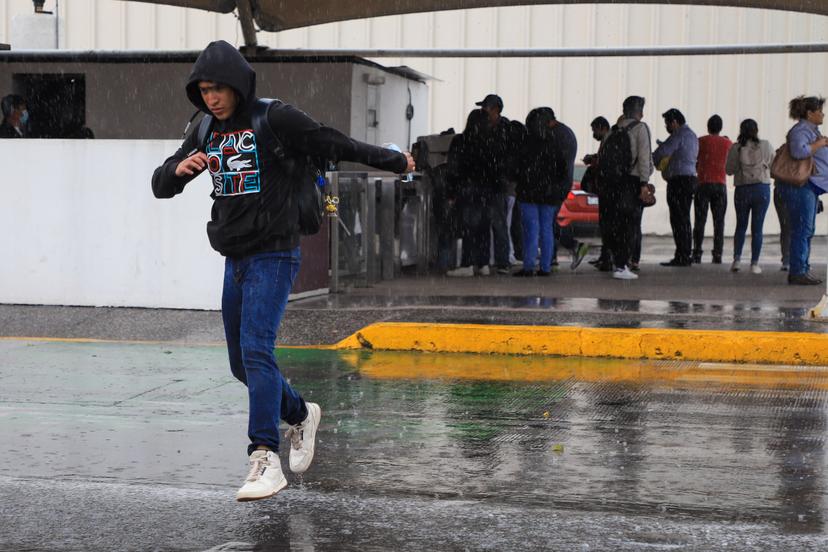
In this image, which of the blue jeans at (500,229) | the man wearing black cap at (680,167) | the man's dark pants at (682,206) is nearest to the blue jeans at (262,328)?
the blue jeans at (500,229)

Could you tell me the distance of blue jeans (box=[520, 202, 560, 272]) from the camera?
14977 millimetres

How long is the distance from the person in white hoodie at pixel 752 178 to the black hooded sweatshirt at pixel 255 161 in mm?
11078

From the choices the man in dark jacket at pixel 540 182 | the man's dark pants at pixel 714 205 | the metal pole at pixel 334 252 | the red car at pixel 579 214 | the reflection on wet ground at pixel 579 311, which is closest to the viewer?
the reflection on wet ground at pixel 579 311

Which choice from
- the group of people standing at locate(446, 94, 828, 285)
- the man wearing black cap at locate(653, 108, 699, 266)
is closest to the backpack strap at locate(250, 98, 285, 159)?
the group of people standing at locate(446, 94, 828, 285)

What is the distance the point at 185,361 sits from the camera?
9.68 m

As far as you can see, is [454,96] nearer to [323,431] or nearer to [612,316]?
[612,316]

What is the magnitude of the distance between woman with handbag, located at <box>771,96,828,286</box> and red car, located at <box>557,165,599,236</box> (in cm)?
863

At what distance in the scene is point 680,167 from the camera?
1678cm

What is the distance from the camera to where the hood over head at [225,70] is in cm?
539

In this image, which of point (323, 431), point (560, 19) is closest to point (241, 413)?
point (323, 431)

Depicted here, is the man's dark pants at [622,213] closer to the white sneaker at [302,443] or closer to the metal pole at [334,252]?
the metal pole at [334,252]

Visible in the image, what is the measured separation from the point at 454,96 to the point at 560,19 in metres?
2.58

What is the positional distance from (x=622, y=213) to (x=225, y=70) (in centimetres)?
1021

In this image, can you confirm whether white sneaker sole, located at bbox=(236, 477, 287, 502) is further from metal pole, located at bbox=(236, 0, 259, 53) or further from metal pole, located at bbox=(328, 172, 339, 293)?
metal pole, located at bbox=(236, 0, 259, 53)
